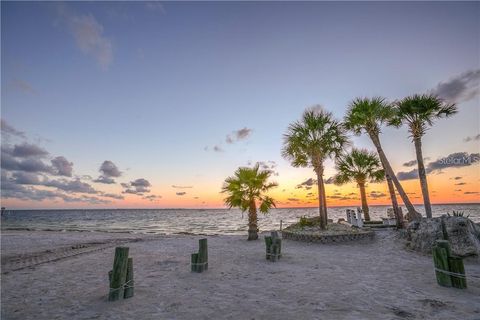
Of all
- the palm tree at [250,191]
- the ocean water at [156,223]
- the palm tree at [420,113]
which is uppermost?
the palm tree at [420,113]

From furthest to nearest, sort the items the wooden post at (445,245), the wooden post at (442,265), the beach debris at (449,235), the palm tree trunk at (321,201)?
the palm tree trunk at (321,201) < the beach debris at (449,235) < the wooden post at (445,245) < the wooden post at (442,265)

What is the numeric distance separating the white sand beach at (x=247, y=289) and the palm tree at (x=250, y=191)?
6282mm

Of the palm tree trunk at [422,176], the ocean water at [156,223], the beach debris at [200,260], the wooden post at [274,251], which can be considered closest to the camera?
the beach debris at [200,260]

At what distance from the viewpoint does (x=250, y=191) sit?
1977 centimetres

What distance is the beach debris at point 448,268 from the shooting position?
7.87 m

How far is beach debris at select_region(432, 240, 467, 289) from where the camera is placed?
7.87 metres

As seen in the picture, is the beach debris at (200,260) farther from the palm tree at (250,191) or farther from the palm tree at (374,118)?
the palm tree at (374,118)

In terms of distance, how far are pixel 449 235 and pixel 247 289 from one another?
36.3 feet

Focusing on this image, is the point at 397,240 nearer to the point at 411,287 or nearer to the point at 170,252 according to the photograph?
the point at 411,287

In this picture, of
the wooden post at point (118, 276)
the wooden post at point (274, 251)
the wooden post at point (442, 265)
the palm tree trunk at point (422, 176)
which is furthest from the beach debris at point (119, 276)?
the palm tree trunk at point (422, 176)

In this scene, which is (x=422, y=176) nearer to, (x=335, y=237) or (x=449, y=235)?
(x=449, y=235)

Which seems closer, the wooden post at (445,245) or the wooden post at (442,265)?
the wooden post at (442,265)

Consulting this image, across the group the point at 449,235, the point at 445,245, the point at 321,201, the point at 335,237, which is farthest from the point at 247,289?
the point at 321,201

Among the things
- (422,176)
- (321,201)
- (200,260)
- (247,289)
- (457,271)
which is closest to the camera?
(457,271)
